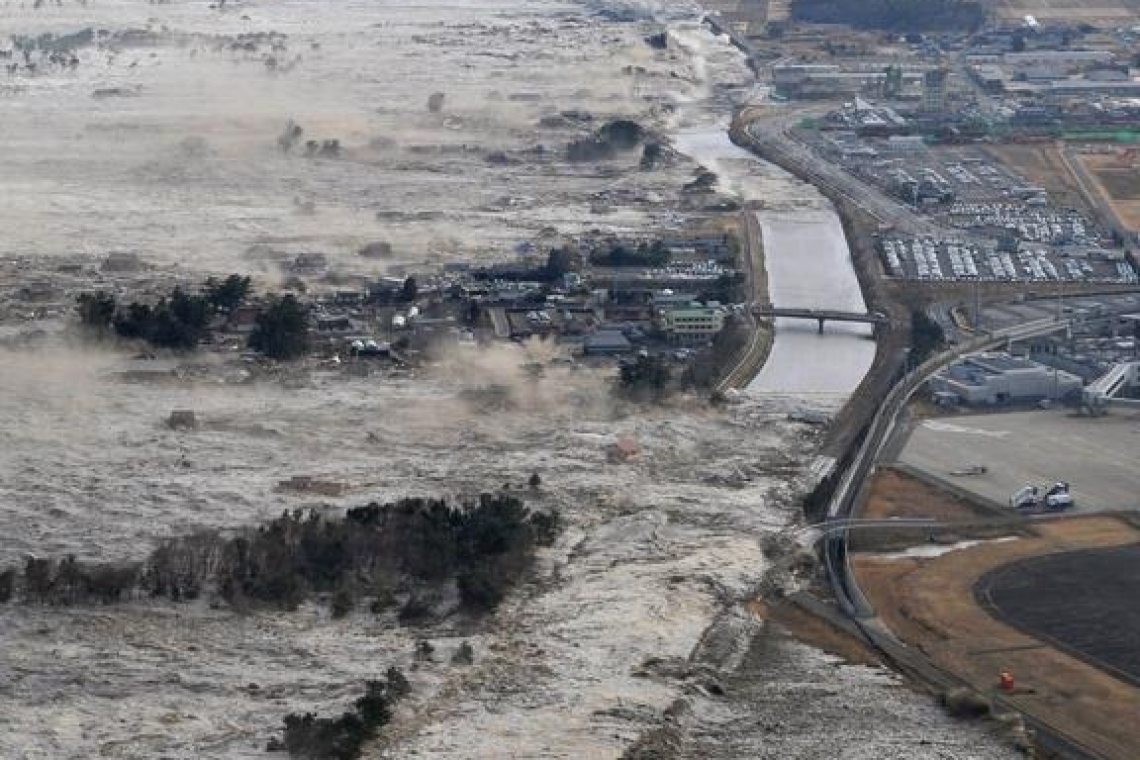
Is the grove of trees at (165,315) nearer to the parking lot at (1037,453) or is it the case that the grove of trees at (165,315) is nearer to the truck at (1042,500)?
the parking lot at (1037,453)

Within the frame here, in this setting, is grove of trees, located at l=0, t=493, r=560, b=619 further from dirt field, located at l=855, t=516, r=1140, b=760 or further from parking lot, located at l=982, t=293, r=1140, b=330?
parking lot, located at l=982, t=293, r=1140, b=330

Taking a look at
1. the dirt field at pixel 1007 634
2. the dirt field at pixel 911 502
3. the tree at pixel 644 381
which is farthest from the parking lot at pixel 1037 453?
the tree at pixel 644 381

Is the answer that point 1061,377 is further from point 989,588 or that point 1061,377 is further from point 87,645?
point 87,645

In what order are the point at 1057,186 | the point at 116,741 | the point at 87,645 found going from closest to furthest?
the point at 116,741
the point at 87,645
the point at 1057,186

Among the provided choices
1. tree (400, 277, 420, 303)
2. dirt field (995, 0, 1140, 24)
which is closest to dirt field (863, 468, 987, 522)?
tree (400, 277, 420, 303)

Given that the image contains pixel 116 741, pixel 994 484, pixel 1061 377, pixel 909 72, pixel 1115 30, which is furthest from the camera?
pixel 1115 30

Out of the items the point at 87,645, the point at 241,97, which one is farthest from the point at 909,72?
the point at 87,645
